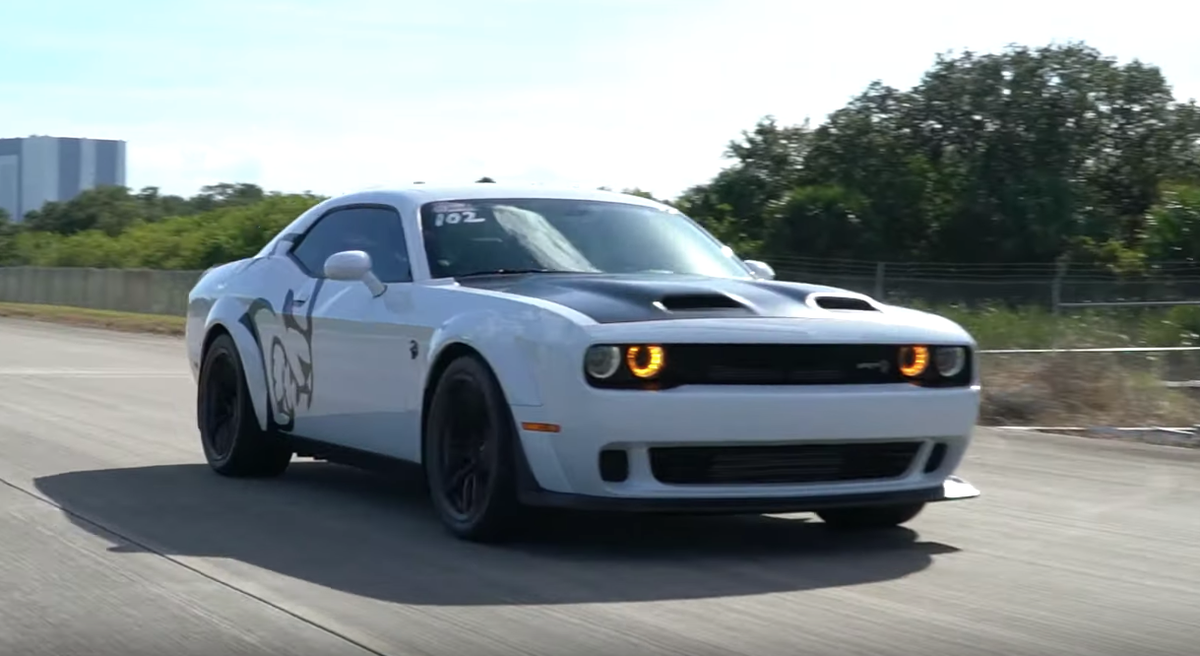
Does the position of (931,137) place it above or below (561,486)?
above

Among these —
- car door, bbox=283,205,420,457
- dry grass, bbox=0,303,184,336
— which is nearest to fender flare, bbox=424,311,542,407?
car door, bbox=283,205,420,457

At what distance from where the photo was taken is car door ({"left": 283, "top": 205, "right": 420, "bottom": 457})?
773 centimetres

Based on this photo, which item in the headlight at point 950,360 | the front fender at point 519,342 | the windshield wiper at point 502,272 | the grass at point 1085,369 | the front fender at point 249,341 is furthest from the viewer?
the grass at point 1085,369

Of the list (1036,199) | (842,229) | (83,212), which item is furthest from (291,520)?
(83,212)

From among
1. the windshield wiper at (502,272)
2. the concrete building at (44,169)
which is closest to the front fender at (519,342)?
the windshield wiper at (502,272)

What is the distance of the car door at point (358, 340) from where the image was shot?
25.4ft

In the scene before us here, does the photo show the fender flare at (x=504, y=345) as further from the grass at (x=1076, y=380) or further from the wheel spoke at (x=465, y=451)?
the grass at (x=1076, y=380)

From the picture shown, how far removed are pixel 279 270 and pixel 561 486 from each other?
122 inches

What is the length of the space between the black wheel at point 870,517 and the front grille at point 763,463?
616mm

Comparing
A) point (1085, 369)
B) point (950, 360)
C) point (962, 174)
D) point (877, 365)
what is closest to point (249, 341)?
point (877, 365)

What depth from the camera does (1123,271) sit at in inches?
996

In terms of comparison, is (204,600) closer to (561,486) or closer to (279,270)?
(561,486)

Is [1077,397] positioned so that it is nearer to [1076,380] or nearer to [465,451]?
[1076,380]

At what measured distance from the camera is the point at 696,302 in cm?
687
